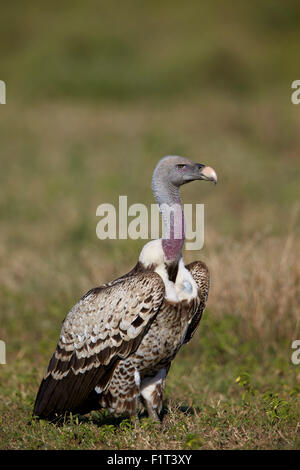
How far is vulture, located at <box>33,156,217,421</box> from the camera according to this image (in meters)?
4.41

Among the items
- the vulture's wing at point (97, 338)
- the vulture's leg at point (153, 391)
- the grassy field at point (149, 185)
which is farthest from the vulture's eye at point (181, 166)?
the grassy field at point (149, 185)

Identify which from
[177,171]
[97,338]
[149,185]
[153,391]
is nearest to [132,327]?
[97,338]

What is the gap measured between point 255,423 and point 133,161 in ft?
31.6

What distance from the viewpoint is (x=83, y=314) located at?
461 cm

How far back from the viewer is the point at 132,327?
439 centimetres

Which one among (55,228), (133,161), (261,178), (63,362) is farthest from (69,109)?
(63,362)

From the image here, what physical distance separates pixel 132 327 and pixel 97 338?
27 centimetres

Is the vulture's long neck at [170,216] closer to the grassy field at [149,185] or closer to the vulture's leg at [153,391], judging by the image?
the vulture's leg at [153,391]

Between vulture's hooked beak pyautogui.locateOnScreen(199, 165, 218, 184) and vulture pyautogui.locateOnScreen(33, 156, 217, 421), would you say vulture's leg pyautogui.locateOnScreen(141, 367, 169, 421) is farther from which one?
vulture's hooked beak pyautogui.locateOnScreen(199, 165, 218, 184)

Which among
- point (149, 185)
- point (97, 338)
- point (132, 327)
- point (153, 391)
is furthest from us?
point (149, 185)

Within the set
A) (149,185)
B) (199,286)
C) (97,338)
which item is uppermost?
(149,185)

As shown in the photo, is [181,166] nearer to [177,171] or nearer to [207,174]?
[177,171]

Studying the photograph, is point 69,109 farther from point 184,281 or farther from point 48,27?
point 184,281

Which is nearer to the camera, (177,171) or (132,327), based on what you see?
(132,327)
